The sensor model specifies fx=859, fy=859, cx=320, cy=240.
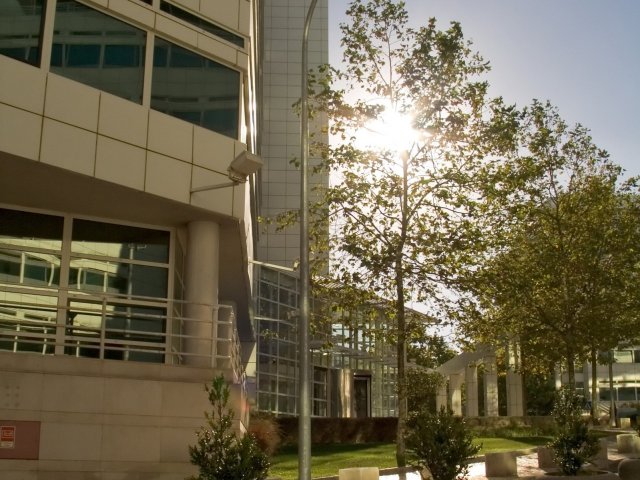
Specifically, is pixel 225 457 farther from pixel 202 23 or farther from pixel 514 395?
pixel 514 395

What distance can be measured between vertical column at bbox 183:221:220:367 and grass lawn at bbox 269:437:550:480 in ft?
12.1

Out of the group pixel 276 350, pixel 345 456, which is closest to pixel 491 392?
pixel 276 350

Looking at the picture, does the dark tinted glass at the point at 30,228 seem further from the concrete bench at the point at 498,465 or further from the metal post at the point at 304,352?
the concrete bench at the point at 498,465

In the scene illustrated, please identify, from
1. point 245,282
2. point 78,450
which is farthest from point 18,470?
point 245,282

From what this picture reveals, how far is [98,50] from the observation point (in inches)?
Answer: 653

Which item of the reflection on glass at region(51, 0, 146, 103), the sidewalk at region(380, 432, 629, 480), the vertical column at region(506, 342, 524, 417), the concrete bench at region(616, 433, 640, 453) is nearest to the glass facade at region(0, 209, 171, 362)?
the reflection on glass at region(51, 0, 146, 103)

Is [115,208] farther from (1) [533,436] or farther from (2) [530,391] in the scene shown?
(2) [530,391]

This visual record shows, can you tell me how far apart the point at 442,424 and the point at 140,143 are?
26.0 feet

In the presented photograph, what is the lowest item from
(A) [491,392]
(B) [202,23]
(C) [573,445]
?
(C) [573,445]

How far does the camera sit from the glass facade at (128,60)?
15.5m

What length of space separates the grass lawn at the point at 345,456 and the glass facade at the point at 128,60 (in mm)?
8219

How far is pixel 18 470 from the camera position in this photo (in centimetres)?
1386

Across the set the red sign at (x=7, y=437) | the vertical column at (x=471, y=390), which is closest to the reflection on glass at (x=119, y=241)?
the red sign at (x=7, y=437)

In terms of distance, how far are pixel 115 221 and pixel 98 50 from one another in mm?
3570
